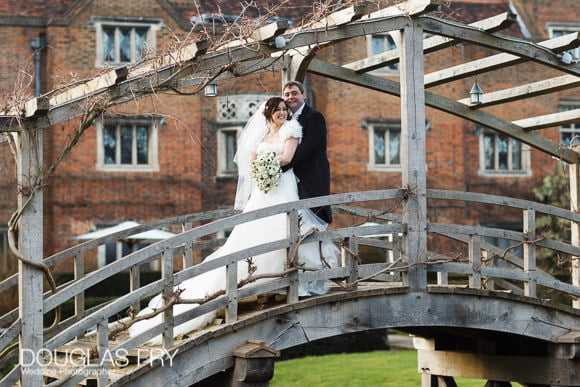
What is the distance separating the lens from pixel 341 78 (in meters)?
→ 12.1

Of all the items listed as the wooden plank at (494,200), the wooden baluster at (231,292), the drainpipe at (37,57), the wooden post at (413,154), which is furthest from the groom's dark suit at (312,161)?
the drainpipe at (37,57)

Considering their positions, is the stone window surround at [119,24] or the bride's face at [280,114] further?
the stone window surround at [119,24]

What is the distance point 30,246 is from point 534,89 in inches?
257

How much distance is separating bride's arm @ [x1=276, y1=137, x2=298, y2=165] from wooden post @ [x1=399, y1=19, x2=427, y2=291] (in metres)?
1.02

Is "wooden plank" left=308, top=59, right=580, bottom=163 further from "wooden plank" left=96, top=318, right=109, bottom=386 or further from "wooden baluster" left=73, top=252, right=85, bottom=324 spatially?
"wooden plank" left=96, top=318, right=109, bottom=386

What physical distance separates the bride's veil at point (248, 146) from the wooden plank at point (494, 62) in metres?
2.48

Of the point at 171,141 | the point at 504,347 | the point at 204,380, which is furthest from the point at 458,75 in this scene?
the point at 171,141

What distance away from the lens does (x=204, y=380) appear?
30.9ft

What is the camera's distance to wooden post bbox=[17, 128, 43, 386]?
7906 millimetres

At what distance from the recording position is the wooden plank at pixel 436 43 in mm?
10258

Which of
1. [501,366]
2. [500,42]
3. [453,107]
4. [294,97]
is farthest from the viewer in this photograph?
[453,107]

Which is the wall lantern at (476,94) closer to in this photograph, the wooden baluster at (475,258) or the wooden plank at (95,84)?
the wooden baluster at (475,258)

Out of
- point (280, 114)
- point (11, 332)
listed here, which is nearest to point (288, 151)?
point (280, 114)

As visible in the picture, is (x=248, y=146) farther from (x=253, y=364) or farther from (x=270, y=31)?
(x=253, y=364)
